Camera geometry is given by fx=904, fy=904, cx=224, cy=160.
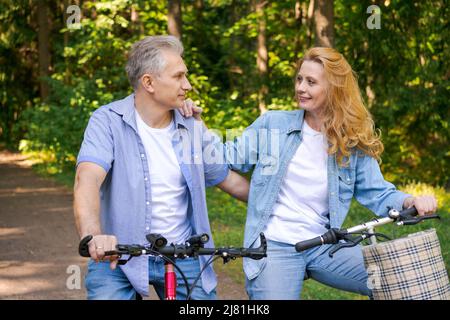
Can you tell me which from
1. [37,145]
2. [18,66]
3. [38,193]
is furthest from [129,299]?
[18,66]

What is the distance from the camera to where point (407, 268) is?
377 cm

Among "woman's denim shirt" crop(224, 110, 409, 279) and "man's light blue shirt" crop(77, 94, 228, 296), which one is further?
"woman's denim shirt" crop(224, 110, 409, 279)

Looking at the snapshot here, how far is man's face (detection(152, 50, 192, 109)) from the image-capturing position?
4266 millimetres

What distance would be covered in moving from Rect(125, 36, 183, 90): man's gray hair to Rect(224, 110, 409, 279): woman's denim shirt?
0.61 metres

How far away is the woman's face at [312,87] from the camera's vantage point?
444cm

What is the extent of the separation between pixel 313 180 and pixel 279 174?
17 cm

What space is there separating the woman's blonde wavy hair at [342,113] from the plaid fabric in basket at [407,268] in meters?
0.76

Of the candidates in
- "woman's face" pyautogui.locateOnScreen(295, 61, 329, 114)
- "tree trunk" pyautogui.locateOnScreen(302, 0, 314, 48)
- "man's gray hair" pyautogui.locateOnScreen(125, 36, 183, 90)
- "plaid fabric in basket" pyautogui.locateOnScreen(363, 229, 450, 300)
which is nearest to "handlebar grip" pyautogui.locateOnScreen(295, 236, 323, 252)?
"plaid fabric in basket" pyautogui.locateOnScreen(363, 229, 450, 300)

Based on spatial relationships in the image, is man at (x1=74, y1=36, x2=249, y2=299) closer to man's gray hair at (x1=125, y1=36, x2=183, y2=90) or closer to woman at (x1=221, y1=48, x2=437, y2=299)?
man's gray hair at (x1=125, y1=36, x2=183, y2=90)

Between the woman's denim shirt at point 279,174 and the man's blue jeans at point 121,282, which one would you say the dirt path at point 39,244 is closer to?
the man's blue jeans at point 121,282

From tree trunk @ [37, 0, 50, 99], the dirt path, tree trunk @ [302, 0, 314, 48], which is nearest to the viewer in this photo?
the dirt path

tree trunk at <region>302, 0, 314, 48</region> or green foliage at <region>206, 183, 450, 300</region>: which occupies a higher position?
tree trunk at <region>302, 0, 314, 48</region>

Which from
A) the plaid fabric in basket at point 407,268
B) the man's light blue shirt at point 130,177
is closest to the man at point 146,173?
the man's light blue shirt at point 130,177

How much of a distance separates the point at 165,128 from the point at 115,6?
531 inches
